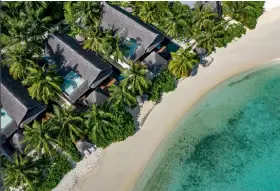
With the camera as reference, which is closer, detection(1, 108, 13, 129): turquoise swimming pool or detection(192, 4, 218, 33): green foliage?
detection(1, 108, 13, 129): turquoise swimming pool

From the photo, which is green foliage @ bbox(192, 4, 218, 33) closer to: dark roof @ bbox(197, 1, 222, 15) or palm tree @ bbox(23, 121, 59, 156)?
dark roof @ bbox(197, 1, 222, 15)

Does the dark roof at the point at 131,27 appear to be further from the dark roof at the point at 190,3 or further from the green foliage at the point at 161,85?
the dark roof at the point at 190,3

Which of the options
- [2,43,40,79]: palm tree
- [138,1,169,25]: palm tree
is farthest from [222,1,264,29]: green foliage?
[2,43,40,79]: palm tree

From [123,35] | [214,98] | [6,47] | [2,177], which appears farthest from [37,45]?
[214,98]

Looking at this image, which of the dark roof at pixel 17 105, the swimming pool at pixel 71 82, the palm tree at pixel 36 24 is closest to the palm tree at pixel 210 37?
the swimming pool at pixel 71 82

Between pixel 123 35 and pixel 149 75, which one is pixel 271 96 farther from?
pixel 123 35

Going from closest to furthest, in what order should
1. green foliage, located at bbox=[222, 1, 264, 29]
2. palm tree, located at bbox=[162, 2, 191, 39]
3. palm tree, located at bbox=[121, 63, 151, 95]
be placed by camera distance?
palm tree, located at bbox=[121, 63, 151, 95] < palm tree, located at bbox=[162, 2, 191, 39] < green foliage, located at bbox=[222, 1, 264, 29]

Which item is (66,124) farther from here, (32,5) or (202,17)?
(202,17)
